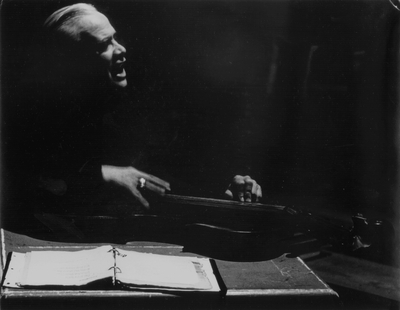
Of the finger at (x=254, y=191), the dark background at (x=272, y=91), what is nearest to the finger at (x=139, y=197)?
the dark background at (x=272, y=91)

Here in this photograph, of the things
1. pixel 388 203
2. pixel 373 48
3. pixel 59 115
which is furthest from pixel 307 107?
pixel 59 115

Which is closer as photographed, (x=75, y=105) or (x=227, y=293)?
(x=227, y=293)

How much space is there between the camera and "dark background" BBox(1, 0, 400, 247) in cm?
181

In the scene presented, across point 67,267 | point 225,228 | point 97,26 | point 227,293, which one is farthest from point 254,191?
point 97,26

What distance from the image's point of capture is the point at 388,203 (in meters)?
1.96

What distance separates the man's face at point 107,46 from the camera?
5.80 feet

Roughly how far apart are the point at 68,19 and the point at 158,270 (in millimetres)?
962

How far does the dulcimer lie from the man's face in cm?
51

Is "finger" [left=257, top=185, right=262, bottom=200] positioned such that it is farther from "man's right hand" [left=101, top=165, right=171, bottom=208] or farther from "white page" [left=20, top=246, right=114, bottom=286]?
"white page" [left=20, top=246, right=114, bottom=286]

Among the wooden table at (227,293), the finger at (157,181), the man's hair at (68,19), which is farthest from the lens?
the finger at (157,181)

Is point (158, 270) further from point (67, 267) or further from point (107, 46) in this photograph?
point (107, 46)

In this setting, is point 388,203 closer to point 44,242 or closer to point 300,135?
point 300,135

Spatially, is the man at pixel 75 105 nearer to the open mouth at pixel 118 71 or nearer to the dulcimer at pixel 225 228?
the open mouth at pixel 118 71

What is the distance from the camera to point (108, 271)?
151cm
